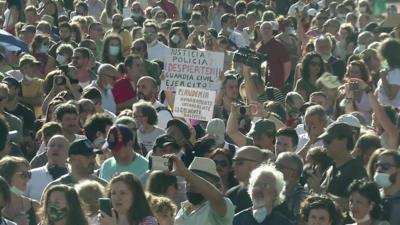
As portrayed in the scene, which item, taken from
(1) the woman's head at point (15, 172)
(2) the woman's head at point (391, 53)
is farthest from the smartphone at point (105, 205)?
(2) the woman's head at point (391, 53)

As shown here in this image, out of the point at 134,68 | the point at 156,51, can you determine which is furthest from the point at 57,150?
the point at 156,51

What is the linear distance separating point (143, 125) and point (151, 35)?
754 centimetres

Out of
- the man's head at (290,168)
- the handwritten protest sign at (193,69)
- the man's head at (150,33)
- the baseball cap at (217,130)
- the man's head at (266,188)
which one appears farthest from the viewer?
the man's head at (150,33)

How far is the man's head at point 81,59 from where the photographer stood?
18344 mm

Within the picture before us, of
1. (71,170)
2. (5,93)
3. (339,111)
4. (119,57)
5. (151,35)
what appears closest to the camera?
(71,170)

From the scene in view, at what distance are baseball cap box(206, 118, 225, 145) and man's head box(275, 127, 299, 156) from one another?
770mm

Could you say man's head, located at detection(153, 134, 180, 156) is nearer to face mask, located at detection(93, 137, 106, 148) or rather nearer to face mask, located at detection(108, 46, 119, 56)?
face mask, located at detection(93, 137, 106, 148)

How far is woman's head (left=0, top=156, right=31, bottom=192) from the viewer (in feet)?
40.4

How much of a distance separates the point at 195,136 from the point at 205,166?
12.3 feet

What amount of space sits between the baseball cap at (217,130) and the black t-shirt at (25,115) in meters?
2.29

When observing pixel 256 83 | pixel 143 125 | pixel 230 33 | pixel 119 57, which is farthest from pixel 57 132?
pixel 230 33

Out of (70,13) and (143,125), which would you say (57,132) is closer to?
(143,125)

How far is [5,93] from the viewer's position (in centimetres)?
1570

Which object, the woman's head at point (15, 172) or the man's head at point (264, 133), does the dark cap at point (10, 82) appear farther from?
the woman's head at point (15, 172)
